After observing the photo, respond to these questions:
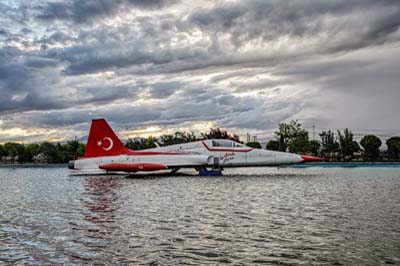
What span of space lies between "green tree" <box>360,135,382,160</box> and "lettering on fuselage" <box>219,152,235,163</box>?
6915 centimetres

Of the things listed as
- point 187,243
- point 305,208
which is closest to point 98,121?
point 305,208

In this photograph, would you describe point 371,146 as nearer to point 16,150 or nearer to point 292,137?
point 292,137

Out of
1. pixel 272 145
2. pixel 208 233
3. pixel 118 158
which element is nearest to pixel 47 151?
pixel 272 145

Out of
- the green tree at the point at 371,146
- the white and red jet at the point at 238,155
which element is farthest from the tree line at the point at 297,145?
the white and red jet at the point at 238,155

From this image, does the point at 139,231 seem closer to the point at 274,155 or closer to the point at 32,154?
the point at 274,155

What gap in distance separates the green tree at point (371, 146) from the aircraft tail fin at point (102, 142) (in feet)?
240

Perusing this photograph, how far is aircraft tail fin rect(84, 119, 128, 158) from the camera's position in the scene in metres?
41.9

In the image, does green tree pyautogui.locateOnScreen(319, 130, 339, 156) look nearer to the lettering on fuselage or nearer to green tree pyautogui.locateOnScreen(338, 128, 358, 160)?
green tree pyautogui.locateOnScreen(338, 128, 358, 160)

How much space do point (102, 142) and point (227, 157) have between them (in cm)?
1249

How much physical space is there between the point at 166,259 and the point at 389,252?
3.91 m

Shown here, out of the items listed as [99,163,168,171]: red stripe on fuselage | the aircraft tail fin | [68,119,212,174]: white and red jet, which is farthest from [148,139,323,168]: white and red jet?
the aircraft tail fin

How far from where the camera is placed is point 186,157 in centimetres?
3894

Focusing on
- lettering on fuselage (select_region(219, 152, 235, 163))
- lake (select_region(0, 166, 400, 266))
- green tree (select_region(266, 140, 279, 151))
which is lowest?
lake (select_region(0, 166, 400, 266))

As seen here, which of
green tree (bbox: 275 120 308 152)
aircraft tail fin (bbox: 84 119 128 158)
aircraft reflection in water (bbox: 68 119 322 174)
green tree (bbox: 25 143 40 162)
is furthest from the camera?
green tree (bbox: 25 143 40 162)
